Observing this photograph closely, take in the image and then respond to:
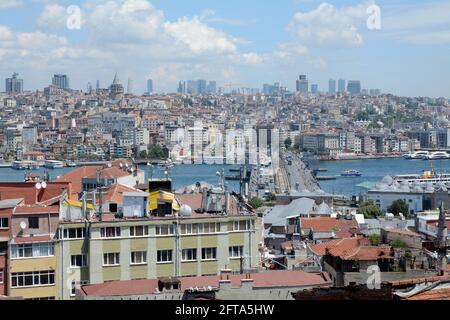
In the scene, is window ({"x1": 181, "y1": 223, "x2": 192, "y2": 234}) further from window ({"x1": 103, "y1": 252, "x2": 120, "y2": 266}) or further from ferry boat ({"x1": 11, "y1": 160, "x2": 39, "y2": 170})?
ferry boat ({"x1": 11, "y1": 160, "x2": 39, "y2": 170})

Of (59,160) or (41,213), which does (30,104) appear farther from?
(41,213)

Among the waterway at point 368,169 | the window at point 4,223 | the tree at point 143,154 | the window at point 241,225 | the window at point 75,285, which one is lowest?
the waterway at point 368,169

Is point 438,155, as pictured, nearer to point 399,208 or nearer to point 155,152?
point 155,152

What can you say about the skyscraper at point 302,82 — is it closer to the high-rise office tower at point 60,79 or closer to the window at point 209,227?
the window at point 209,227

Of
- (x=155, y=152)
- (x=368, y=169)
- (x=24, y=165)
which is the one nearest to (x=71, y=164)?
(x=24, y=165)

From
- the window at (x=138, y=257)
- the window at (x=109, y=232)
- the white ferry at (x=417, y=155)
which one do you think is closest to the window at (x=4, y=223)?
the window at (x=109, y=232)

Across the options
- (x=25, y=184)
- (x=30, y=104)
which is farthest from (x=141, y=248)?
(x=30, y=104)
